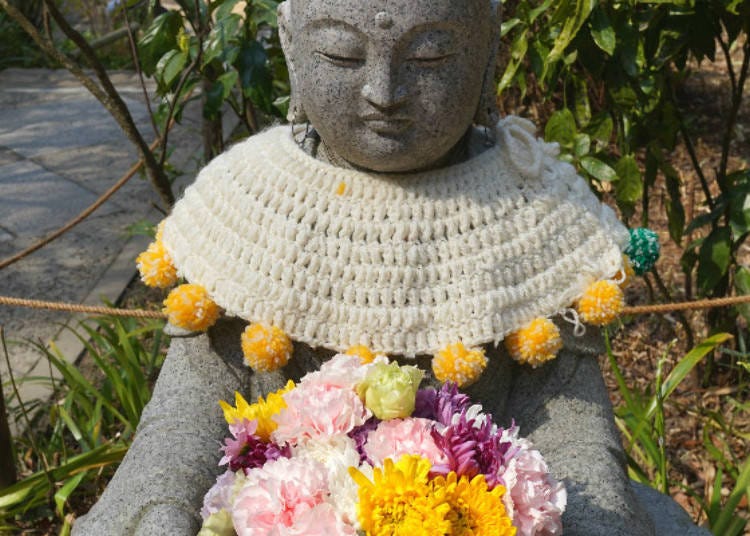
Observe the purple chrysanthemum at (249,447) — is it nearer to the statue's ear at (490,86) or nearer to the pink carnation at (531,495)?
the pink carnation at (531,495)

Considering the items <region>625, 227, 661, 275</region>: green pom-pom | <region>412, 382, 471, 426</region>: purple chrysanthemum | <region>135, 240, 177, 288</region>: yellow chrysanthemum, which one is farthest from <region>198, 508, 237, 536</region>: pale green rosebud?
<region>625, 227, 661, 275</region>: green pom-pom

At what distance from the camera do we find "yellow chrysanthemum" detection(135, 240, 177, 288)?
1.69 m

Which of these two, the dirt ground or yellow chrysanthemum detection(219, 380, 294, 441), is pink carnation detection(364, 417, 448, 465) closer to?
yellow chrysanthemum detection(219, 380, 294, 441)

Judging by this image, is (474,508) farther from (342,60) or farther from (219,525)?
(342,60)

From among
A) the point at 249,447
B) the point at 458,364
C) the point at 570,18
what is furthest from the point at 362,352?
the point at 570,18

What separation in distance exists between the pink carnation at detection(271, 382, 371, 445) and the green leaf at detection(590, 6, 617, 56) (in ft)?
4.22

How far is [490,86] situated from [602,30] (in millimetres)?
751

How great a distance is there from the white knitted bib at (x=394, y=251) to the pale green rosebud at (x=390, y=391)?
0.73ft

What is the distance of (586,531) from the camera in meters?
1.39

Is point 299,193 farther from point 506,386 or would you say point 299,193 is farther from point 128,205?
point 128,205

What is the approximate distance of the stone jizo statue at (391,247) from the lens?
144 cm

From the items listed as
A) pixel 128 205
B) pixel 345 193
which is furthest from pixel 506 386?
pixel 128 205

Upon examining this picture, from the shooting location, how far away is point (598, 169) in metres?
2.52

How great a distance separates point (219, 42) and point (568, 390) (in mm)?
1420
